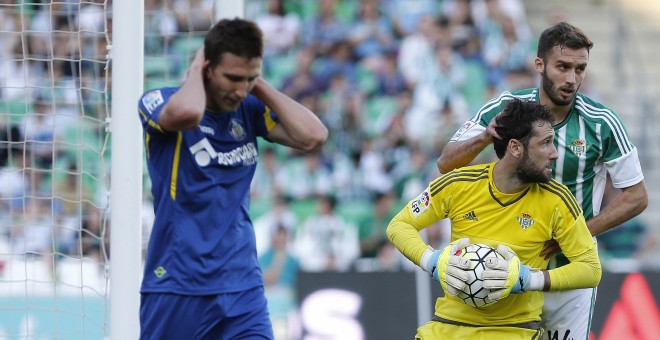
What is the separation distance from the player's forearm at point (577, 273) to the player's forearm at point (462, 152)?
27.8 inches

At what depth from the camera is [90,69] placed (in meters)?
9.49

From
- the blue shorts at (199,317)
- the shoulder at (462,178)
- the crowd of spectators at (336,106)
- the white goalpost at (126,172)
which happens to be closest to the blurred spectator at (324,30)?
the crowd of spectators at (336,106)

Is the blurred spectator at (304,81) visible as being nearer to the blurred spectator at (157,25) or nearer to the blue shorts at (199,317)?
the blurred spectator at (157,25)

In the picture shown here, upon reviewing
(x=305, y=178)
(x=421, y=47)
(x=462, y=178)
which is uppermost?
(x=421, y=47)

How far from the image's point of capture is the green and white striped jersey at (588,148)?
18.3ft

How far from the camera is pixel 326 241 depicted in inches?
502

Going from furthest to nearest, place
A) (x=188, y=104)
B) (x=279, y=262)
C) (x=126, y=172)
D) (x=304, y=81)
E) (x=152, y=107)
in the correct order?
(x=304, y=81) < (x=279, y=262) < (x=126, y=172) < (x=152, y=107) < (x=188, y=104)

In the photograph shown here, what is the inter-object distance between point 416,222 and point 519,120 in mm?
746

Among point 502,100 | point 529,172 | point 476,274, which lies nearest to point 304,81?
point 502,100

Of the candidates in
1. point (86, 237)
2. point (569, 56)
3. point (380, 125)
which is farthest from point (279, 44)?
point (569, 56)

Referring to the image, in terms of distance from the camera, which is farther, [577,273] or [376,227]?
[376,227]

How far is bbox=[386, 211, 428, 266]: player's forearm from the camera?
5.34m

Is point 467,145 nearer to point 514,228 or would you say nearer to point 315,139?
point 514,228

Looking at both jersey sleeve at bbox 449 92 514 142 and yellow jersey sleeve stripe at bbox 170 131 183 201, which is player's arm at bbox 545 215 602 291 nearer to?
jersey sleeve at bbox 449 92 514 142
